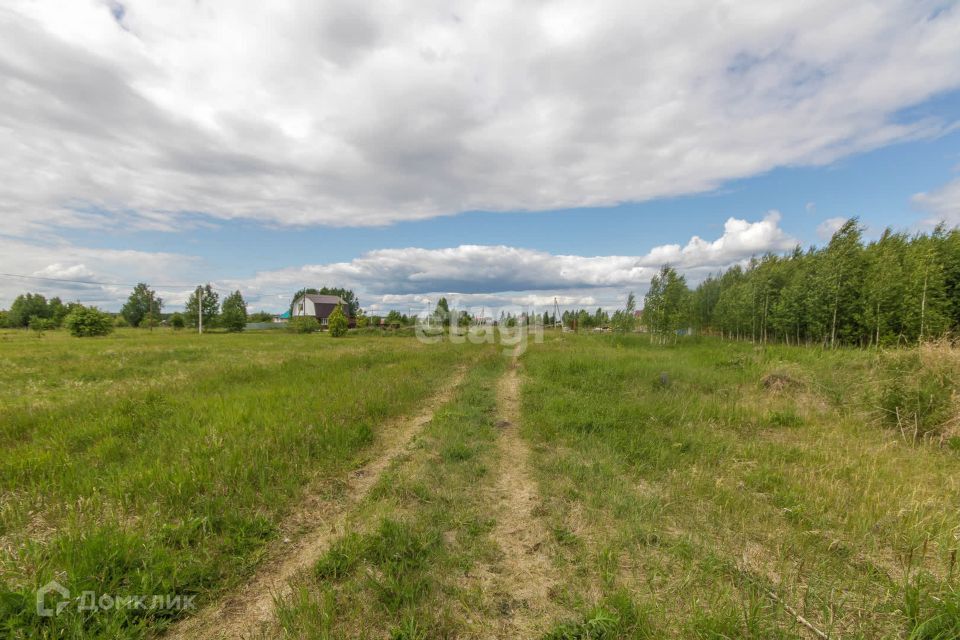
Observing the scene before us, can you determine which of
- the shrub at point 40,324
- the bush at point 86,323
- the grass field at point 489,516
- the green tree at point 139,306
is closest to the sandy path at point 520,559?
the grass field at point 489,516

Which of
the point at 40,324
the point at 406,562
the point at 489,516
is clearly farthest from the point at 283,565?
the point at 40,324

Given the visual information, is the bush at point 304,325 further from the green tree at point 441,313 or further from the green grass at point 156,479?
the green grass at point 156,479

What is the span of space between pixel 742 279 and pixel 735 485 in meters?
54.7

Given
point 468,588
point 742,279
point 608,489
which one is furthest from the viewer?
point 742,279

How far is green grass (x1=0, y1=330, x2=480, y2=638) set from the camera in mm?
3053

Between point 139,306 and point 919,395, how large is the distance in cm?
10822

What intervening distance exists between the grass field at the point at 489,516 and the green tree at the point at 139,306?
86.7m

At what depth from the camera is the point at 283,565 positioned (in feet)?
11.6

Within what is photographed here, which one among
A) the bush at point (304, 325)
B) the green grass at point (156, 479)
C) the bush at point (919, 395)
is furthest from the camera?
the bush at point (304, 325)

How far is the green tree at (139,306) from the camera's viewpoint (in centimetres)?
7269

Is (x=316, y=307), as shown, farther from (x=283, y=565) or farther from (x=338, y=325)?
(x=283, y=565)

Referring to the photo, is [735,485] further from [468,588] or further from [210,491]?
[210,491]

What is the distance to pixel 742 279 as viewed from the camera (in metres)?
47.6

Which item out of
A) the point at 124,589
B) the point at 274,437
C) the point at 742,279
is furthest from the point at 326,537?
the point at 742,279
